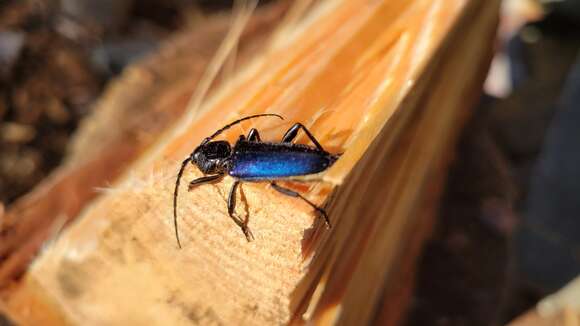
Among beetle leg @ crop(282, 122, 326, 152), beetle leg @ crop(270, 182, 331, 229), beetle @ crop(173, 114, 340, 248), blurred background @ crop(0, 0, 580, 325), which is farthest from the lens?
blurred background @ crop(0, 0, 580, 325)

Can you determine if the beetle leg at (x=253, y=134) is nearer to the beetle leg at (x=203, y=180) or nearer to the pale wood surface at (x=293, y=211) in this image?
the pale wood surface at (x=293, y=211)

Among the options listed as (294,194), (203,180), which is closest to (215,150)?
(203,180)

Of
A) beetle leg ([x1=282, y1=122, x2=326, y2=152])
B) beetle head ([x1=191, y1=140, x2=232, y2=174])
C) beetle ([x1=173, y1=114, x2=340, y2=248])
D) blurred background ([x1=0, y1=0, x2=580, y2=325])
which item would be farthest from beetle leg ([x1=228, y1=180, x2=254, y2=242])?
blurred background ([x1=0, y1=0, x2=580, y2=325])

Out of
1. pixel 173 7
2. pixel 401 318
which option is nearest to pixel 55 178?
pixel 401 318

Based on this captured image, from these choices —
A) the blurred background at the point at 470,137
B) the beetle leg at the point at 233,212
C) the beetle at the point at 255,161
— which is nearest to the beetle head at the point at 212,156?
the beetle at the point at 255,161

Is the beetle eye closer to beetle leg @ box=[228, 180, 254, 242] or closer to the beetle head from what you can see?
the beetle head

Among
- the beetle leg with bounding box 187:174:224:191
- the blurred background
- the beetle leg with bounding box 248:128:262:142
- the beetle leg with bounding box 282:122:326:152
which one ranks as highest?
the beetle leg with bounding box 187:174:224:191

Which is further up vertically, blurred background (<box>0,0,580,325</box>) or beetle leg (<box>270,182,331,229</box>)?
beetle leg (<box>270,182,331,229</box>)

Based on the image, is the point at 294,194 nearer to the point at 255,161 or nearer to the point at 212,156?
the point at 255,161
